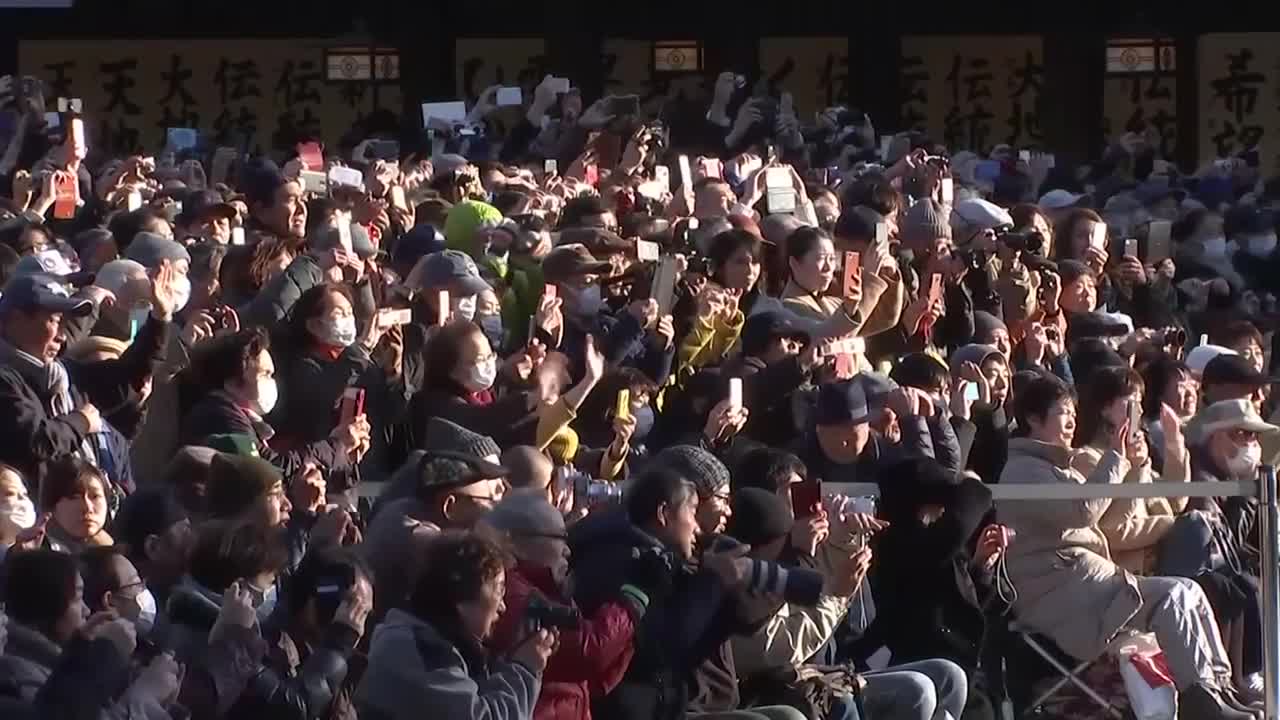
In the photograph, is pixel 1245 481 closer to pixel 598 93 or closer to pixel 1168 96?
pixel 598 93

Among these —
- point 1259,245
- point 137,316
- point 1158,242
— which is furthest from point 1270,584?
point 1259,245

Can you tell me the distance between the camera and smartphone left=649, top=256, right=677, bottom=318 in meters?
8.36

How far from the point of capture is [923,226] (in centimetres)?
1030

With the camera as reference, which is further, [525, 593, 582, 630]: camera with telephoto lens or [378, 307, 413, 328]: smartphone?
[378, 307, 413, 328]: smartphone

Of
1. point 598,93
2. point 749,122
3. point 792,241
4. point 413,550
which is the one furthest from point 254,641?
point 598,93

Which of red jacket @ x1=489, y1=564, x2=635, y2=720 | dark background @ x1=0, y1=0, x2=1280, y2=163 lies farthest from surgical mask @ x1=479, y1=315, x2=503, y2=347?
dark background @ x1=0, y1=0, x2=1280, y2=163

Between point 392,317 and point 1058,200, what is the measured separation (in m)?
7.35

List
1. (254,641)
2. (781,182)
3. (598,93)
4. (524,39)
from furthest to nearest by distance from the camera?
(524,39), (598,93), (781,182), (254,641)

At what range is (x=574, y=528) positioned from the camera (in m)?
6.16

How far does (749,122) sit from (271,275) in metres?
7.54

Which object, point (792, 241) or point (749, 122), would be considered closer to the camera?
point (792, 241)

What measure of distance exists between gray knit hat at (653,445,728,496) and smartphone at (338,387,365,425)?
85 centimetres

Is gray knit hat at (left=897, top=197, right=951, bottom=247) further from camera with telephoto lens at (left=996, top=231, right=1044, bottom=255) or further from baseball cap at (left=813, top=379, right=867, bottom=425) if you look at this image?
baseball cap at (left=813, top=379, right=867, bottom=425)

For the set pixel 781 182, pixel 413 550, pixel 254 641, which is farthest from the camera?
pixel 781 182
